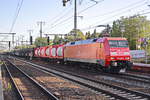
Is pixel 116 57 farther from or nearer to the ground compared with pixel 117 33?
nearer to the ground

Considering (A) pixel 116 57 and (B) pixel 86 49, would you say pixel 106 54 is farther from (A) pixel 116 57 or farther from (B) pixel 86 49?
(B) pixel 86 49

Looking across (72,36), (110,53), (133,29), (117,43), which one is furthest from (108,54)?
(133,29)

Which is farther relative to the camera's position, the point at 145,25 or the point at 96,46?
the point at 145,25

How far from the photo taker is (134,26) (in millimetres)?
82250

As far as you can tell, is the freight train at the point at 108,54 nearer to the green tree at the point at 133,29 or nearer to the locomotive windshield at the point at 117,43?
the locomotive windshield at the point at 117,43

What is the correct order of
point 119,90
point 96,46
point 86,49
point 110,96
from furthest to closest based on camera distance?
point 86,49, point 96,46, point 119,90, point 110,96

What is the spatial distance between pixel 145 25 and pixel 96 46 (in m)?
64.2

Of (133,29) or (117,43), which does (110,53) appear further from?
(133,29)

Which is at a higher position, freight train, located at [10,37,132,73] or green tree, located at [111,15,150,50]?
Answer: green tree, located at [111,15,150,50]

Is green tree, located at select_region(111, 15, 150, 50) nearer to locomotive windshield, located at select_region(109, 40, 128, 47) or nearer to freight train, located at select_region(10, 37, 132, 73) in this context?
freight train, located at select_region(10, 37, 132, 73)

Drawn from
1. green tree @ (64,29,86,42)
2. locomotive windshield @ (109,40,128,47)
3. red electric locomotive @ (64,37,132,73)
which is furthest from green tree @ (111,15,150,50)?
locomotive windshield @ (109,40,128,47)

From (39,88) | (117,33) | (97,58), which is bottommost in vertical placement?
(39,88)

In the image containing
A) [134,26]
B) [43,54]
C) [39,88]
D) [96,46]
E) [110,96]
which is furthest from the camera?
[134,26]

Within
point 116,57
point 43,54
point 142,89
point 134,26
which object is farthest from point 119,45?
point 134,26
